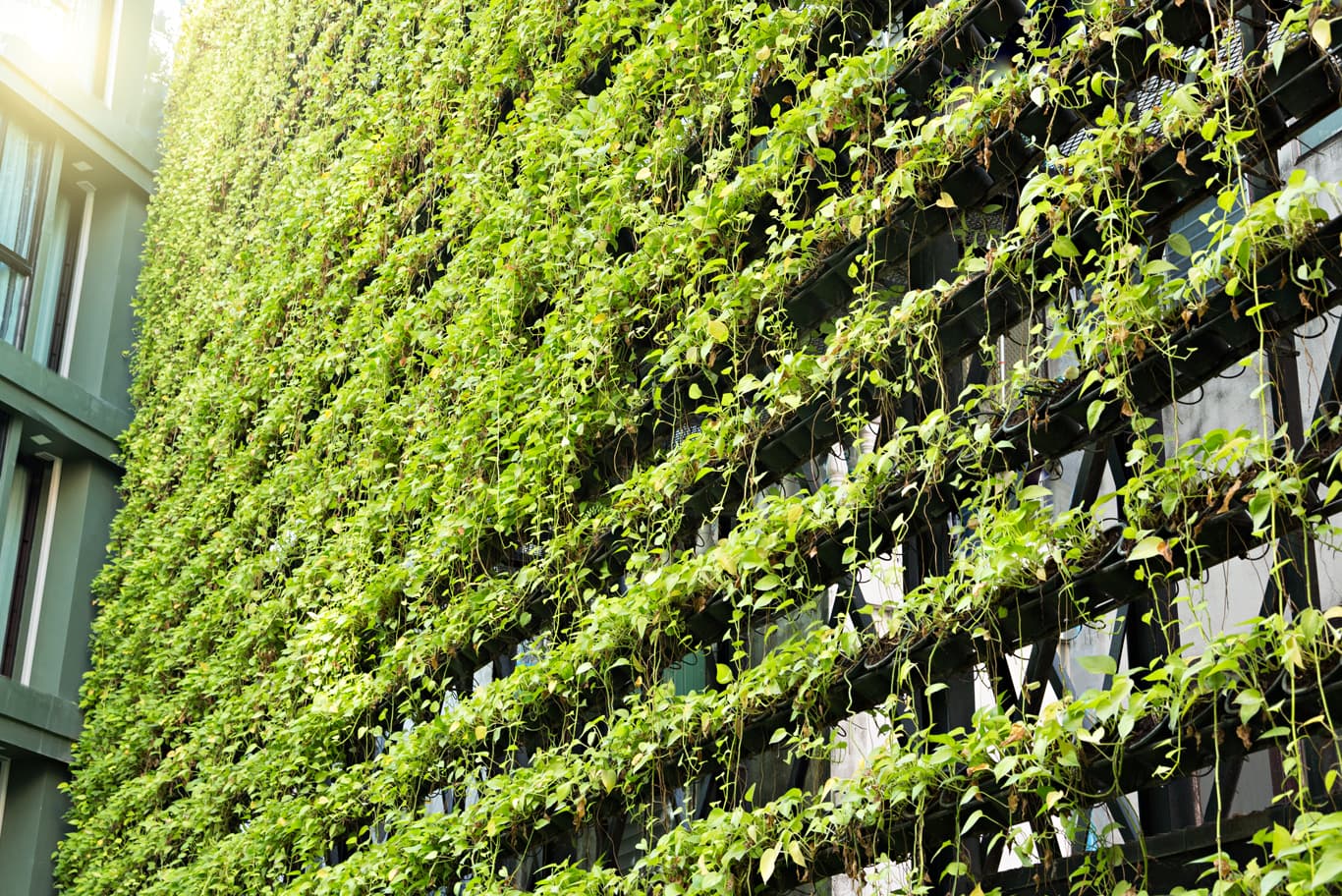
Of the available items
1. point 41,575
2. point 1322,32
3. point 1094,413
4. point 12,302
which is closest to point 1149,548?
point 1094,413

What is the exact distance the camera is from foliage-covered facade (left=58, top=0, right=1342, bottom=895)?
2.46 m

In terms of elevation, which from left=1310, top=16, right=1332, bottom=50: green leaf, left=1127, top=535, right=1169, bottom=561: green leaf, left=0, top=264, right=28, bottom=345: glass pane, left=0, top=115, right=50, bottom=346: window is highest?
left=0, top=115, right=50, bottom=346: window

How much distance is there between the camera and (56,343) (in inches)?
351

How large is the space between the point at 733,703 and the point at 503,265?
2.14m

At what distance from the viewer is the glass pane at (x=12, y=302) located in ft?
27.7

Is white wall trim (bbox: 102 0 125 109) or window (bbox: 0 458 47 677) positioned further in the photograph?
white wall trim (bbox: 102 0 125 109)

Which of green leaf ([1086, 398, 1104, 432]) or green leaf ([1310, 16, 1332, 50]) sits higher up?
green leaf ([1310, 16, 1332, 50])

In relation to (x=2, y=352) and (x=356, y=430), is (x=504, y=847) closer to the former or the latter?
(x=356, y=430)

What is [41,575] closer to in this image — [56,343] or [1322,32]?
[56,343]

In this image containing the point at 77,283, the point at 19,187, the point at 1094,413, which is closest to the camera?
the point at 1094,413

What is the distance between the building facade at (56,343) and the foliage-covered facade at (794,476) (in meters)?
1.14

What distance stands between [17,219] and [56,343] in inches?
32.3

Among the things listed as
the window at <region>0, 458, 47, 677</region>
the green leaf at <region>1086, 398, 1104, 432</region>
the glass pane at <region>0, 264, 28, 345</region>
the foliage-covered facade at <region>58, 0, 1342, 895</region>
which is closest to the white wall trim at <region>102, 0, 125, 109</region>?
the glass pane at <region>0, 264, 28, 345</region>

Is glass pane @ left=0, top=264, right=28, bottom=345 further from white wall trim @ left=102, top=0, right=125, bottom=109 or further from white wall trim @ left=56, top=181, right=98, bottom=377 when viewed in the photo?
white wall trim @ left=102, top=0, right=125, bottom=109
